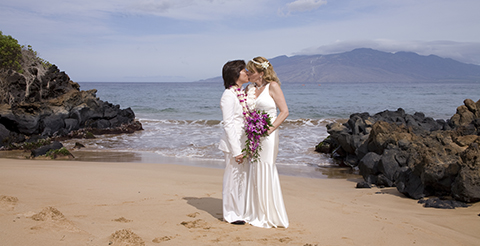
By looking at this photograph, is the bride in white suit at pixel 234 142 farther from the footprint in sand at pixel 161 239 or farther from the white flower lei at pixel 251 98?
the footprint in sand at pixel 161 239

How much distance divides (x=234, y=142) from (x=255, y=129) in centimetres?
34

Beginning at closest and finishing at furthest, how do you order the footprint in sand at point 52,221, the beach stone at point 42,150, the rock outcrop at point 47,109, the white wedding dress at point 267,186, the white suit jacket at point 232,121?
the footprint in sand at point 52,221, the white suit jacket at point 232,121, the white wedding dress at point 267,186, the beach stone at point 42,150, the rock outcrop at point 47,109

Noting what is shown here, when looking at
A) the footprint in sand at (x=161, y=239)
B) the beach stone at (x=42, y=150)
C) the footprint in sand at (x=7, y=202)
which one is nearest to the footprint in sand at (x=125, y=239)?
the footprint in sand at (x=161, y=239)

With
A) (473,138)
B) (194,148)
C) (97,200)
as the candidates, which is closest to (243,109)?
(97,200)

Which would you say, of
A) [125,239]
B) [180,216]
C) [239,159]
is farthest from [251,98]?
[125,239]

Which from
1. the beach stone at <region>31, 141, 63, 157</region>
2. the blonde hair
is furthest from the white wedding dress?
the beach stone at <region>31, 141, 63, 157</region>

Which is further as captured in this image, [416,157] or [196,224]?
[416,157]

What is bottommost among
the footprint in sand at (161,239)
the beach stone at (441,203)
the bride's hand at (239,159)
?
the beach stone at (441,203)

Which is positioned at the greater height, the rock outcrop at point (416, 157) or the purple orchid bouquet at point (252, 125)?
the purple orchid bouquet at point (252, 125)

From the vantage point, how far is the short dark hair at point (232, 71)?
16.1ft

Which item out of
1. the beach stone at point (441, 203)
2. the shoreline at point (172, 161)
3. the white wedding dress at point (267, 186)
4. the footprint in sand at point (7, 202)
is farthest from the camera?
the shoreline at point (172, 161)

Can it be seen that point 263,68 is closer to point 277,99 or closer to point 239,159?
point 277,99

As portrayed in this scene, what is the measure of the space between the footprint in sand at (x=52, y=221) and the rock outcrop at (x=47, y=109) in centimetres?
1217

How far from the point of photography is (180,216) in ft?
17.0
